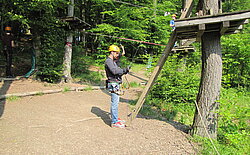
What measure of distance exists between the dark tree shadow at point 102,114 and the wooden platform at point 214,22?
310 centimetres

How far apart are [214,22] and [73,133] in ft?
12.8

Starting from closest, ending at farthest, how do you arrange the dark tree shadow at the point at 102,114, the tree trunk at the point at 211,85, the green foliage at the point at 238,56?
the tree trunk at the point at 211,85 → the dark tree shadow at the point at 102,114 → the green foliage at the point at 238,56

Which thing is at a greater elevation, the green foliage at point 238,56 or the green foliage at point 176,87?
the green foliage at point 238,56

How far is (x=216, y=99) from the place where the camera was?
13.1 feet

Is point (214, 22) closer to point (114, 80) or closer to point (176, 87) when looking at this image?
Result: point (114, 80)

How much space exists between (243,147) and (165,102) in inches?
156

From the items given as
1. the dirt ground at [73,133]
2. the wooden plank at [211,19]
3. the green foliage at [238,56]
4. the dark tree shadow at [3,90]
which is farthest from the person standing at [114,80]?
the green foliage at [238,56]

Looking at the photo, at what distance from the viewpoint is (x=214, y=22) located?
360 cm

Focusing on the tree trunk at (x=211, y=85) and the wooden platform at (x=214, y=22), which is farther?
the tree trunk at (x=211, y=85)

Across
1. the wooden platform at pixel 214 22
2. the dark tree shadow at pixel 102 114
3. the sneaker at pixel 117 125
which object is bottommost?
the dark tree shadow at pixel 102 114

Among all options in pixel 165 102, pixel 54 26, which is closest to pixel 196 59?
pixel 165 102

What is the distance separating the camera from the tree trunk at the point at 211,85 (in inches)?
156

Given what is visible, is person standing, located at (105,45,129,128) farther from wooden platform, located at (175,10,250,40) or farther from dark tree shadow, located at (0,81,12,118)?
dark tree shadow, located at (0,81,12,118)

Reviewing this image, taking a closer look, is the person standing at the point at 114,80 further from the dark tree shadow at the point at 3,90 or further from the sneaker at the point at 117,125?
Result: the dark tree shadow at the point at 3,90
